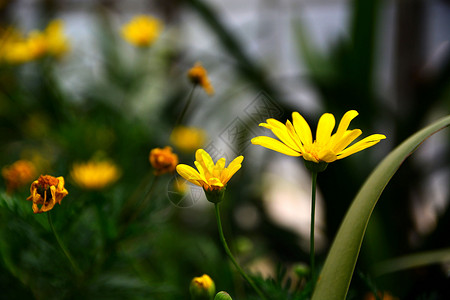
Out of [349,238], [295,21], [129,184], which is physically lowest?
[129,184]

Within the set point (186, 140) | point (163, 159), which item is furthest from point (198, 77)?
point (186, 140)

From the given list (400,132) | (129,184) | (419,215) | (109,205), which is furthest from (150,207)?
(419,215)

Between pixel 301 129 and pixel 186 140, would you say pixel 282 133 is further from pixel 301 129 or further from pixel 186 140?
pixel 186 140

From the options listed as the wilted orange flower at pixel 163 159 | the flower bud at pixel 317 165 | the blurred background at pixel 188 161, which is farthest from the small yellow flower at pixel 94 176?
the flower bud at pixel 317 165

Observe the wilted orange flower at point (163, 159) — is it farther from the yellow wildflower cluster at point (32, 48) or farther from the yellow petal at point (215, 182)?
the yellow wildflower cluster at point (32, 48)

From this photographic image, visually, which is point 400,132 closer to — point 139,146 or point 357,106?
point 357,106

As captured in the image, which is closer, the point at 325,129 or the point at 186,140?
the point at 325,129

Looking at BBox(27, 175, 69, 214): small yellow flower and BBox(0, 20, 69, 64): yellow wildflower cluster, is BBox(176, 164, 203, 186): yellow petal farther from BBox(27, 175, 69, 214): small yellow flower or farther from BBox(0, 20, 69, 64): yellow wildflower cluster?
BBox(0, 20, 69, 64): yellow wildflower cluster
